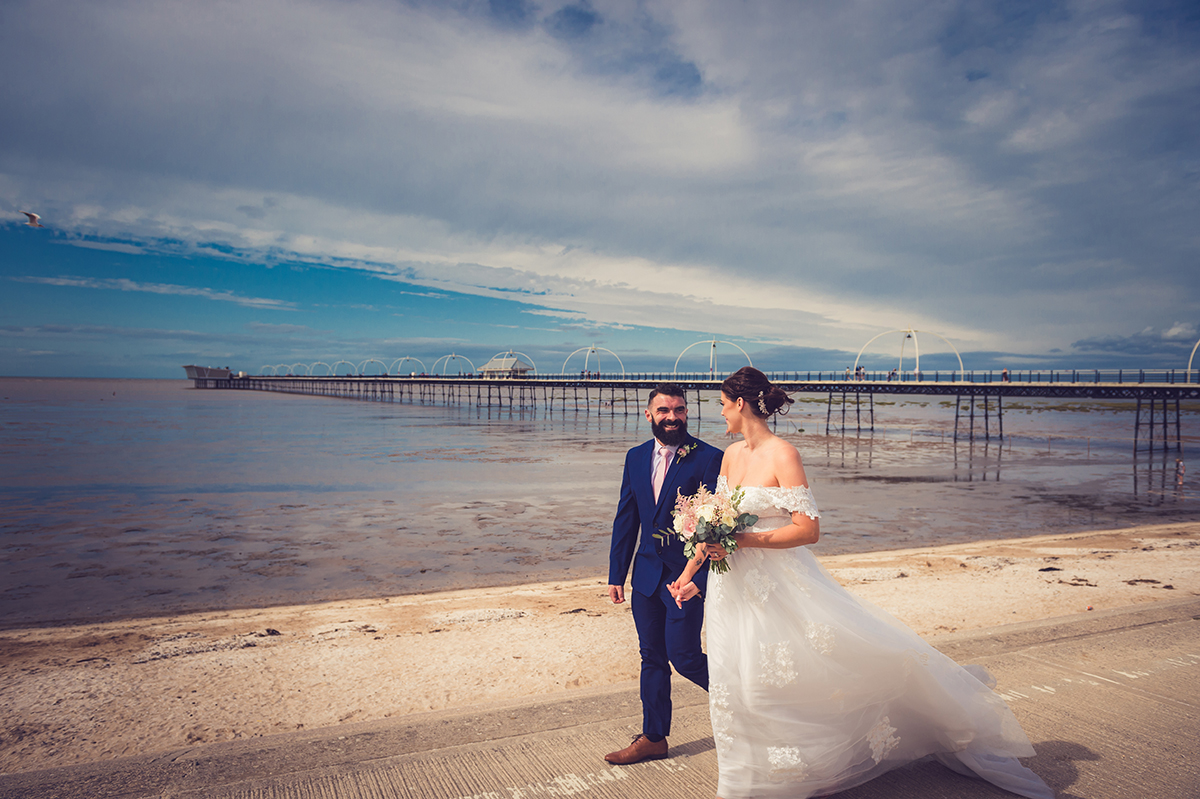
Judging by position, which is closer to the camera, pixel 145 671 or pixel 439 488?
pixel 145 671

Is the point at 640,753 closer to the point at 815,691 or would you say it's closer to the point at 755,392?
the point at 815,691

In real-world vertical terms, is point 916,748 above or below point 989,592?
above

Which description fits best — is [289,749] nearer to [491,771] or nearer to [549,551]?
[491,771]

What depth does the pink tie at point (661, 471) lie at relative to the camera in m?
3.43

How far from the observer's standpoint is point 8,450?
95.0 ft

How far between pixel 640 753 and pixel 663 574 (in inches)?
37.6

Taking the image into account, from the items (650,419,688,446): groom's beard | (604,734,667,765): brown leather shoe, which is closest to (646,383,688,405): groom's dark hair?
(650,419,688,446): groom's beard

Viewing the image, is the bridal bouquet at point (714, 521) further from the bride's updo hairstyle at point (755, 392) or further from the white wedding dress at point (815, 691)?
the bride's updo hairstyle at point (755, 392)

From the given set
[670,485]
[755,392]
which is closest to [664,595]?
[670,485]

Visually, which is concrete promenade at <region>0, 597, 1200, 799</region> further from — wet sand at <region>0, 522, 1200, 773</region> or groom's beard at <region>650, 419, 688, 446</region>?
groom's beard at <region>650, 419, 688, 446</region>

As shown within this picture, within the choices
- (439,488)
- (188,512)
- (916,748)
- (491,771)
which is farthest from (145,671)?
(439,488)

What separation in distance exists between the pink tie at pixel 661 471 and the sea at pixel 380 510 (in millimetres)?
6315

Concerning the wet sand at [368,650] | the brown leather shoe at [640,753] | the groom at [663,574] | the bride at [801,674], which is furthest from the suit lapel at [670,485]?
the wet sand at [368,650]

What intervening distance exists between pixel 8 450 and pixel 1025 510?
129 ft
